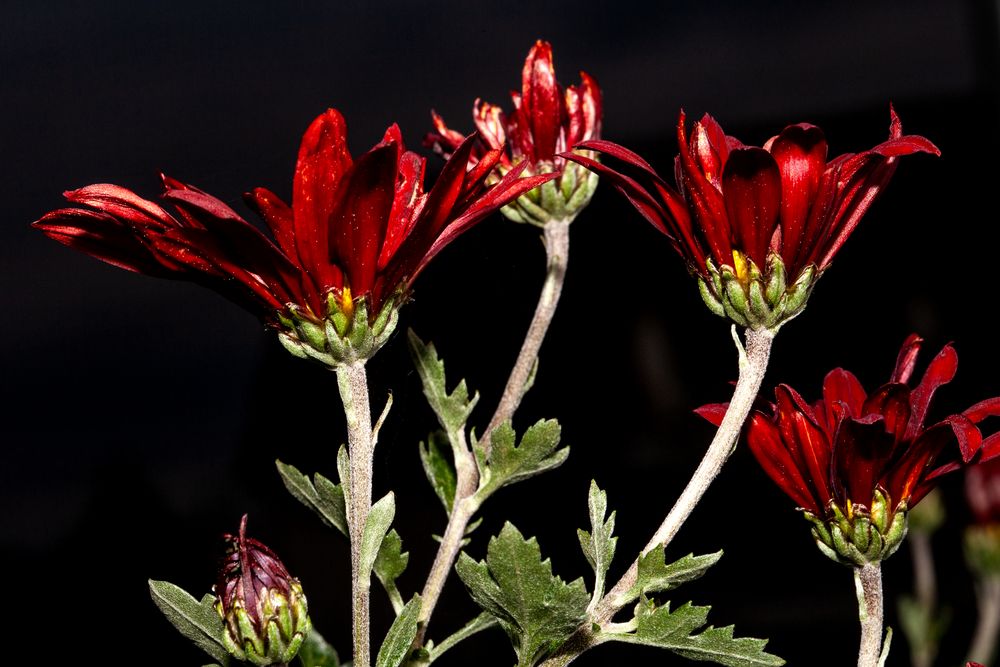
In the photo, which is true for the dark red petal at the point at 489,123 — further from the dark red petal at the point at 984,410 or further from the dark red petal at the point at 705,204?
the dark red petal at the point at 984,410

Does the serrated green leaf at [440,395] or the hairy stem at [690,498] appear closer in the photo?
the hairy stem at [690,498]

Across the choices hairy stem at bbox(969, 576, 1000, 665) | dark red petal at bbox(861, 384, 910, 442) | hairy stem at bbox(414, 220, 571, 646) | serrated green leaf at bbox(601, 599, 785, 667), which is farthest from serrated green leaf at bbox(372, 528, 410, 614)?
hairy stem at bbox(969, 576, 1000, 665)

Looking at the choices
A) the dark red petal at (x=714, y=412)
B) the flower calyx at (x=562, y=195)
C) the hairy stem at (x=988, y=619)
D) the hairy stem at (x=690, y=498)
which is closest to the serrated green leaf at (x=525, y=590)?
the hairy stem at (x=690, y=498)

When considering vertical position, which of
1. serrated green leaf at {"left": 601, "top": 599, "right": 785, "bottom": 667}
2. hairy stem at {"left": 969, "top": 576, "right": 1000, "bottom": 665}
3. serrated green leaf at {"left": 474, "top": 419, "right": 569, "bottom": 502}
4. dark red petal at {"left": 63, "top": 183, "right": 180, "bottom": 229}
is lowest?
hairy stem at {"left": 969, "top": 576, "right": 1000, "bottom": 665}

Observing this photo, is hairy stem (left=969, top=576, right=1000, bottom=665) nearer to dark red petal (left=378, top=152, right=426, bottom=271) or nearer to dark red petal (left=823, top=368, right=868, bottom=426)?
dark red petal (left=823, top=368, right=868, bottom=426)

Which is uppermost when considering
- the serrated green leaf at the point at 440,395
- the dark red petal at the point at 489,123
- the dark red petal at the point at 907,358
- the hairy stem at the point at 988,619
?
the dark red petal at the point at 489,123

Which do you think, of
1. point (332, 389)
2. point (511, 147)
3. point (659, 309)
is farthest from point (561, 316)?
point (511, 147)

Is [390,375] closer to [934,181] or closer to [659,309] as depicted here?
[659,309]

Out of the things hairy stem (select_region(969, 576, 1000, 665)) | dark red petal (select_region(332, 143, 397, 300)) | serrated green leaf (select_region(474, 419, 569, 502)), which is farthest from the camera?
hairy stem (select_region(969, 576, 1000, 665))
